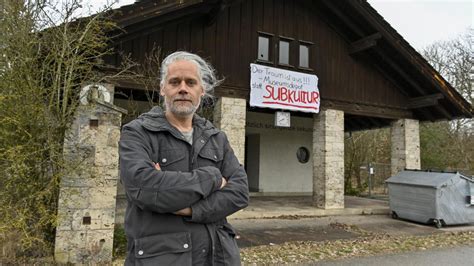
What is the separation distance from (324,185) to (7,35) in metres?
8.19

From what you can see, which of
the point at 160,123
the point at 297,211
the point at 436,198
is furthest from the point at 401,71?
the point at 160,123

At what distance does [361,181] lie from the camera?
18.1 meters

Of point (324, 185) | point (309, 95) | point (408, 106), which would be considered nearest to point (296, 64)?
point (309, 95)

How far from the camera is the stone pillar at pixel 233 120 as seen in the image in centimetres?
880

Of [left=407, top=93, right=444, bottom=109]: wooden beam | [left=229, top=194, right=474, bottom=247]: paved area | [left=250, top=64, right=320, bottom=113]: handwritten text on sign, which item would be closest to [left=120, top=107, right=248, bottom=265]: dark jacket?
[left=229, top=194, right=474, bottom=247]: paved area

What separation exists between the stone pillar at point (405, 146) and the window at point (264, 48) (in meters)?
5.33

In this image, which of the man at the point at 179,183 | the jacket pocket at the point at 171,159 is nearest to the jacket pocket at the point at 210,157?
the man at the point at 179,183

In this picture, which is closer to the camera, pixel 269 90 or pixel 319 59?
pixel 269 90

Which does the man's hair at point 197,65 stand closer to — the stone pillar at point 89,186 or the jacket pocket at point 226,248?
the jacket pocket at point 226,248

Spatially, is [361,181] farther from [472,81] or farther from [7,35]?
[7,35]

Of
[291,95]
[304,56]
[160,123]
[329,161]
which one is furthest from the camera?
[304,56]

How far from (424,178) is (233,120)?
511cm

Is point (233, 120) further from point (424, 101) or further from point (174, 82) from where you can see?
point (174, 82)

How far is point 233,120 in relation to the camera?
8.94 meters
